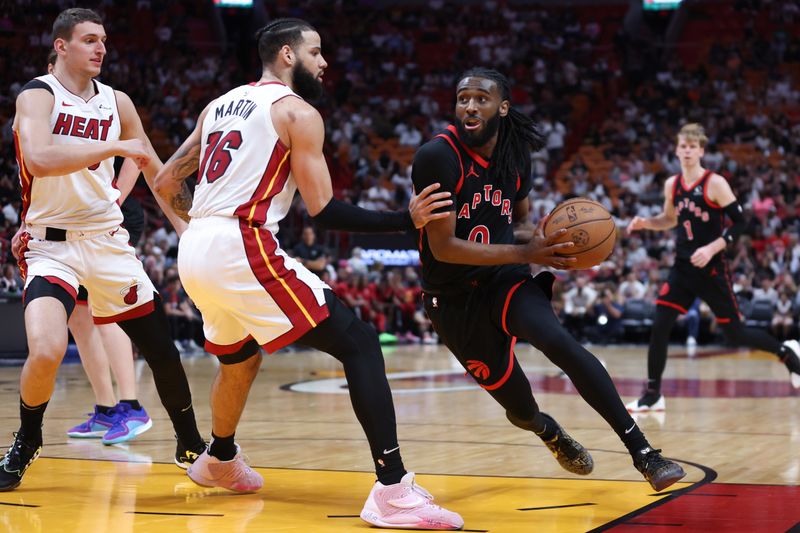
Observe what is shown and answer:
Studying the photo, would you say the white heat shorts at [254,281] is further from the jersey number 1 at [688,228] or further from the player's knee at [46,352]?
the jersey number 1 at [688,228]

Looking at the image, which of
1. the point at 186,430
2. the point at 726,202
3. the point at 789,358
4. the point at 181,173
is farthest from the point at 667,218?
the point at 181,173

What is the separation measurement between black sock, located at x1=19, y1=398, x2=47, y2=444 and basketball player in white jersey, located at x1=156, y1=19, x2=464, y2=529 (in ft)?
3.59

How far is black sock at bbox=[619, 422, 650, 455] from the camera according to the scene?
14.3ft

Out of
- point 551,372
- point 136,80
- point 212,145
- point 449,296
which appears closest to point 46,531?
point 212,145

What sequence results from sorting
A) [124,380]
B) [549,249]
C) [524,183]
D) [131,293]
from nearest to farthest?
1. [549,249]
2. [524,183]
3. [131,293]
4. [124,380]

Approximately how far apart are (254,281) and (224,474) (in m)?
1.01

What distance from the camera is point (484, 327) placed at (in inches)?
190

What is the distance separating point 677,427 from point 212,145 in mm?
4146

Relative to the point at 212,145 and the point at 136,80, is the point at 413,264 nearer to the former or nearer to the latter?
the point at 136,80

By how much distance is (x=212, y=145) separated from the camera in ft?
14.0

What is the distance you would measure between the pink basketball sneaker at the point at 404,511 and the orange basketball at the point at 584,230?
3.80 ft

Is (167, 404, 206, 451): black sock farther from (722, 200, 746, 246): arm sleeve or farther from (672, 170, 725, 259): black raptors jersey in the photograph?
(722, 200, 746, 246): arm sleeve

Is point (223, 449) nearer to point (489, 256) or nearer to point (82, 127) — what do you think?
point (489, 256)

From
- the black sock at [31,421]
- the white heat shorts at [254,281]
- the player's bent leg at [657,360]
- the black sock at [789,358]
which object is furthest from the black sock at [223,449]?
the black sock at [789,358]
